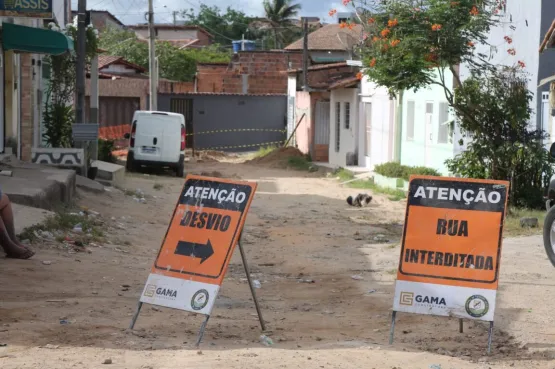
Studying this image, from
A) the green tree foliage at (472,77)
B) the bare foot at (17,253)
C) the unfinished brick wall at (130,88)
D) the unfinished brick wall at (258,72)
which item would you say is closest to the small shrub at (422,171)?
the green tree foliage at (472,77)

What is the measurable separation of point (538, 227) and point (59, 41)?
9903mm

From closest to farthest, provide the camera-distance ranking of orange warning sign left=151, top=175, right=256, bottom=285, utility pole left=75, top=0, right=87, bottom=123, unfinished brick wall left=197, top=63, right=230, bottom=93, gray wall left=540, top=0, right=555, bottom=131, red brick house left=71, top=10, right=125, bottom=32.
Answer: orange warning sign left=151, top=175, right=256, bottom=285
gray wall left=540, top=0, right=555, bottom=131
utility pole left=75, top=0, right=87, bottom=123
unfinished brick wall left=197, top=63, right=230, bottom=93
red brick house left=71, top=10, right=125, bottom=32

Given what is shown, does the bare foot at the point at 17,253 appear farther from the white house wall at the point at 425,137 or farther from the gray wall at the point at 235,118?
the gray wall at the point at 235,118

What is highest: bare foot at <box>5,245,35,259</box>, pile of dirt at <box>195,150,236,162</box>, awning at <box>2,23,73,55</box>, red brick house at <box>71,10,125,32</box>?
red brick house at <box>71,10,125,32</box>

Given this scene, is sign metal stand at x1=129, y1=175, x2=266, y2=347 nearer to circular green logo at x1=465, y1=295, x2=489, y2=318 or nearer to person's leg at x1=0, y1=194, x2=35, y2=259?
circular green logo at x1=465, y1=295, x2=489, y2=318

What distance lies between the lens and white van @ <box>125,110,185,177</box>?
2895 cm

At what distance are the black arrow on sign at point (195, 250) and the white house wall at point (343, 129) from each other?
24.8m

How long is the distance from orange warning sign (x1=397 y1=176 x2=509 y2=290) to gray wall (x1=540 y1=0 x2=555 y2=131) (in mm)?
13013

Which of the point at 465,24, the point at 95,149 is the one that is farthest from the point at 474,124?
the point at 95,149

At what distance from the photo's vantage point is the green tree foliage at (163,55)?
188ft

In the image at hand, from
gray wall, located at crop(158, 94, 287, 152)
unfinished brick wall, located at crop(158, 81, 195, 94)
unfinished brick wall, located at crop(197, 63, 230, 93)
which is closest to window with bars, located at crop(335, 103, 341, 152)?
gray wall, located at crop(158, 94, 287, 152)

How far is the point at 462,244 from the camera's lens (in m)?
8.02

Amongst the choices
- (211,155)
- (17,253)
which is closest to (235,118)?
(211,155)

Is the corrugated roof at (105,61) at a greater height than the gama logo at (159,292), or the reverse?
the corrugated roof at (105,61)
